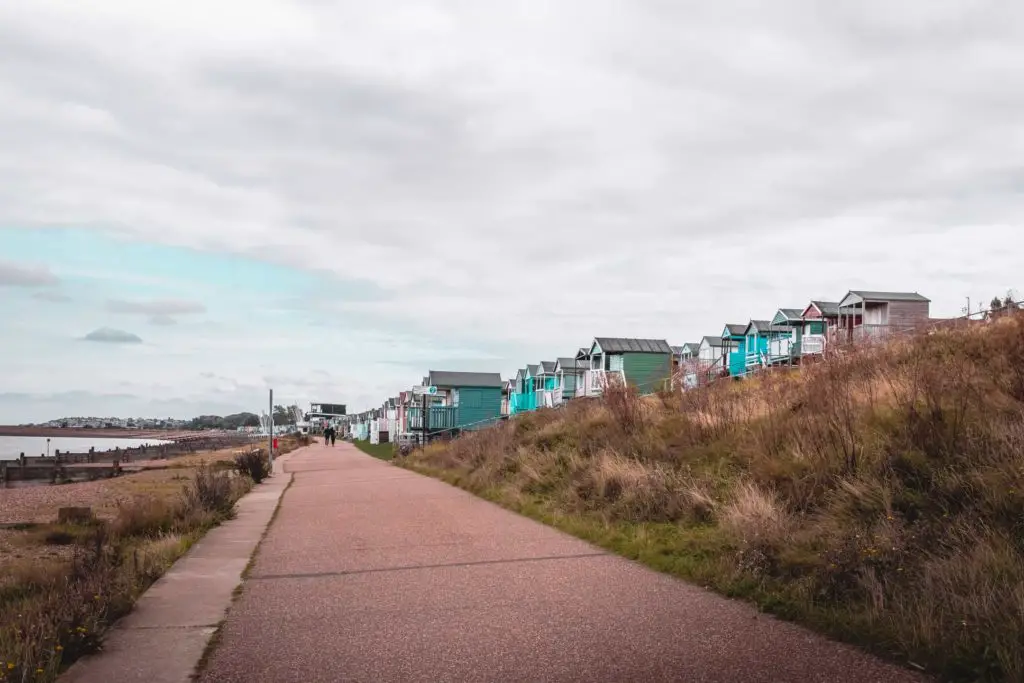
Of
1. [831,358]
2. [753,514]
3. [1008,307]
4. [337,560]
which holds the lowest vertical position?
[337,560]

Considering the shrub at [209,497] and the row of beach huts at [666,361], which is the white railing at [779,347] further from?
the shrub at [209,497]

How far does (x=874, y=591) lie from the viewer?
604 centimetres

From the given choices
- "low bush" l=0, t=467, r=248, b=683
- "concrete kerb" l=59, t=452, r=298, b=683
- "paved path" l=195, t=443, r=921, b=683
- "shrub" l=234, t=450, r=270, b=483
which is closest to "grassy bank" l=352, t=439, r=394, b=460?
"shrub" l=234, t=450, r=270, b=483

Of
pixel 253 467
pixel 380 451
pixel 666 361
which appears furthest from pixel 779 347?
pixel 380 451

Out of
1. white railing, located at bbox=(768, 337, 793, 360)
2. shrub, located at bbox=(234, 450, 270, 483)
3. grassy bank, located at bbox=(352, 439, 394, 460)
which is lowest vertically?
grassy bank, located at bbox=(352, 439, 394, 460)

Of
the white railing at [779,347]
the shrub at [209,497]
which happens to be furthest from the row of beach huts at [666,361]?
the shrub at [209,497]

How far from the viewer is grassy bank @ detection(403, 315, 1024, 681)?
5.54 m

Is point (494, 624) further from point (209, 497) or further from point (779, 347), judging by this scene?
point (779, 347)

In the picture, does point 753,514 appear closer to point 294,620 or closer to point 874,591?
point 874,591

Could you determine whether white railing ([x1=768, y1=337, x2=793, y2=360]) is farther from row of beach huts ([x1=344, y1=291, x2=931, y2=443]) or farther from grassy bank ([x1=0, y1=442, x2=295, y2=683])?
grassy bank ([x1=0, y1=442, x2=295, y2=683])

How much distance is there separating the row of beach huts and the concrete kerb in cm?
951

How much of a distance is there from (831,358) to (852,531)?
6660mm

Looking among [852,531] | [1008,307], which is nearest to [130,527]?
[852,531]

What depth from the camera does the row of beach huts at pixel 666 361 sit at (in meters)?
21.2
